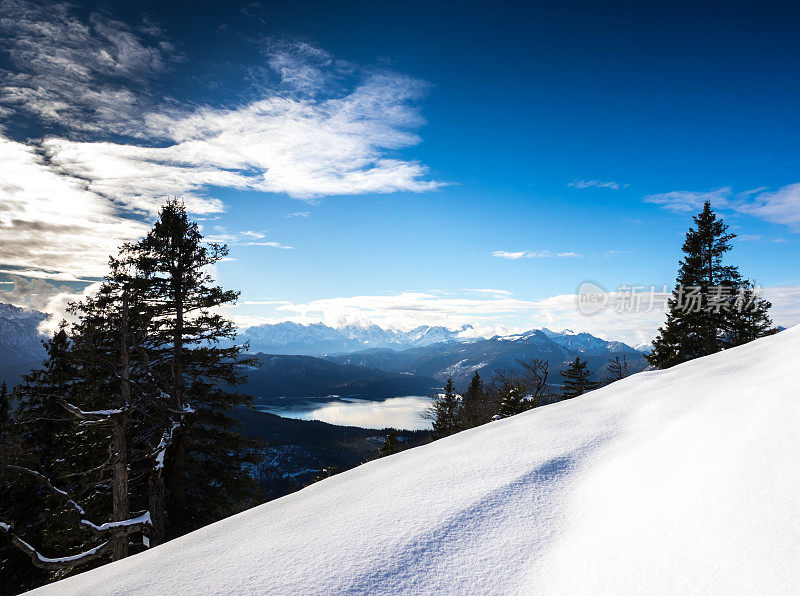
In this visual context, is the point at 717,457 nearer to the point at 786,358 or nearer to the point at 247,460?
the point at 786,358

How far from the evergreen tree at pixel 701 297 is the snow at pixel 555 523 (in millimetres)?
24429

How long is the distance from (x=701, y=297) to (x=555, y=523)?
2848cm

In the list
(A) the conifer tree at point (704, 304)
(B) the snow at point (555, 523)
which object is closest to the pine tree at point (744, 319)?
(A) the conifer tree at point (704, 304)

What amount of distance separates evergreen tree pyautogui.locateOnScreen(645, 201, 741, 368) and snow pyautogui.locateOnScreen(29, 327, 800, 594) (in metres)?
24.4

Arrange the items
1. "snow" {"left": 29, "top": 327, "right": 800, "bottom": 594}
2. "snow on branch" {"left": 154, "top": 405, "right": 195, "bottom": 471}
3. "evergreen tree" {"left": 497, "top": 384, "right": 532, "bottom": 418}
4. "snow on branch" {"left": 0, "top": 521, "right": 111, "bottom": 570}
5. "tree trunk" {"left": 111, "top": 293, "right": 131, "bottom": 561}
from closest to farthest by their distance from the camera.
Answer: "snow" {"left": 29, "top": 327, "right": 800, "bottom": 594} → "snow on branch" {"left": 0, "top": 521, "right": 111, "bottom": 570} → "tree trunk" {"left": 111, "top": 293, "right": 131, "bottom": 561} → "snow on branch" {"left": 154, "top": 405, "right": 195, "bottom": 471} → "evergreen tree" {"left": 497, "top": 384, "right": 532, "bottom": 418}

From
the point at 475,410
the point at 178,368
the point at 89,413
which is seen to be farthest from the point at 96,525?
the point at 475,410

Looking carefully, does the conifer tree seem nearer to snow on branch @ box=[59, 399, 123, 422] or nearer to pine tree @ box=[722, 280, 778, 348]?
pine tree @ box=[722, 280, 778, 348]

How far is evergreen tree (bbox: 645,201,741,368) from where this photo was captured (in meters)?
23.6

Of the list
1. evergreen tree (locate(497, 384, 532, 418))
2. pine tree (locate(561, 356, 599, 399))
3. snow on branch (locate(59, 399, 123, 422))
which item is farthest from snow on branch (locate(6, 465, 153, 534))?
pine tree (locate(561, 356, 599, 399))

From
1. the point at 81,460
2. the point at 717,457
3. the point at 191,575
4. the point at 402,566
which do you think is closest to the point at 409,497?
the point at 402,566

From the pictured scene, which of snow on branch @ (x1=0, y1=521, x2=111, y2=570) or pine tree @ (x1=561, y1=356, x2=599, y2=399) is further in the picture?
pine tree @ (x1=561, y1=356, x2=599, y2=399)

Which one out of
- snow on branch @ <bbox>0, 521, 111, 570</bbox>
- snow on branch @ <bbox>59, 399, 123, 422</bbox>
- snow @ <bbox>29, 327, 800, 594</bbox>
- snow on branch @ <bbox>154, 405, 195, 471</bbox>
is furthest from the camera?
snow on branch @ <bbox>154, 405, 195, 471</bbox>

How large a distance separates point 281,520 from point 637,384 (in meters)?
6.07

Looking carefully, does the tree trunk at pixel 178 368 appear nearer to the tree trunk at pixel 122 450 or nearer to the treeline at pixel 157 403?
the treeline at pixel 157 403
